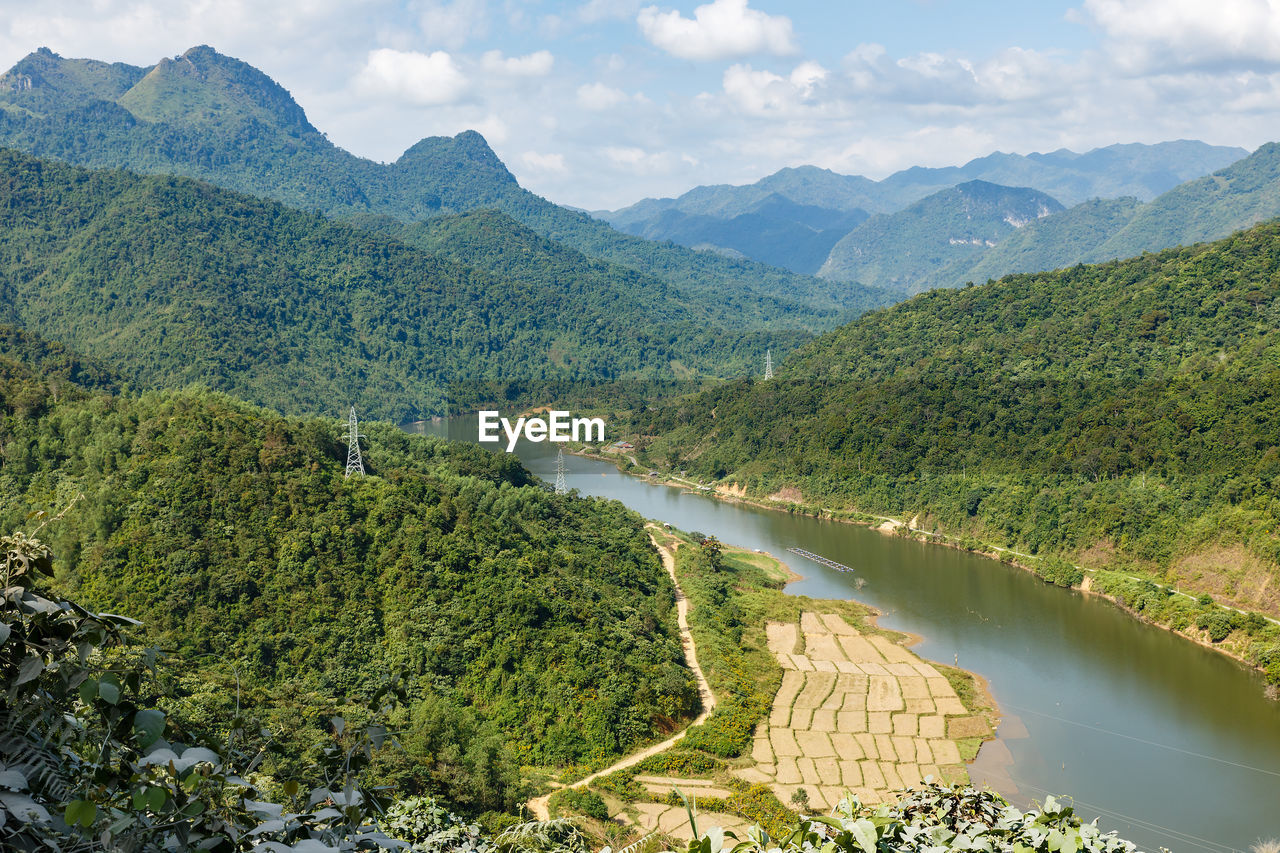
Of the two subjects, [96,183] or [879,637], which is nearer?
[879,637]

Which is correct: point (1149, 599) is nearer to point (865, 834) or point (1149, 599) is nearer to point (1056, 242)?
point (865, 834)

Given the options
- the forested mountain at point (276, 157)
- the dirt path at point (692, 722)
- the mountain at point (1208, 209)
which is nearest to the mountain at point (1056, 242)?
the mountain at point (1208, 209)

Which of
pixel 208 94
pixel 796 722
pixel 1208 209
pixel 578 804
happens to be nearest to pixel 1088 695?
pixel 796 722

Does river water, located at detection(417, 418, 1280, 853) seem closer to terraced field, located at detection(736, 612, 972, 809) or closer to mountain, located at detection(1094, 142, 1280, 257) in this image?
terraced field, located at detection(736, 612, 972, 809)

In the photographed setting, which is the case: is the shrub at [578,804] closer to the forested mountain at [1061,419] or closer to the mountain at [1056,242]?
the forested mountain at [1061,419]

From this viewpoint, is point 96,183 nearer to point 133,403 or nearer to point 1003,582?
point 133,403

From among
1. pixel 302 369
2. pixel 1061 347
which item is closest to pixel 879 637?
pixel 1061 347
